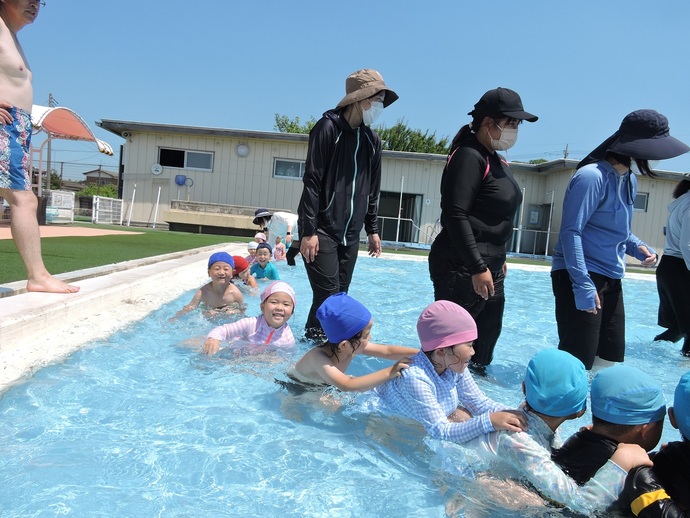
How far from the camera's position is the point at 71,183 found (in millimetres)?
77875

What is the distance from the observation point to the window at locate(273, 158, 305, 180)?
75.3ft

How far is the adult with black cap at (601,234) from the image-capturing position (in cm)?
329

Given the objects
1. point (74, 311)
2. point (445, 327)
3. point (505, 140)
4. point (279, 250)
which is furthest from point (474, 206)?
point (279, 250)

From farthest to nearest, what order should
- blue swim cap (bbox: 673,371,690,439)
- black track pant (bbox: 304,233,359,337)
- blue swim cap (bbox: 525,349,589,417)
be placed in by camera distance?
black track pant (bbox: 304,233,359,337) < blue swim cap (bbox: 525,349,589,417) < blue swim cap (bbox: 673,371,690,439)

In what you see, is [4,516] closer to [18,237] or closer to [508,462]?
[508,462]

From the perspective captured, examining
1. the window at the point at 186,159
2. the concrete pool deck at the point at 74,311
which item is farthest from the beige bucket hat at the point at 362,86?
the window at the point at 186,159

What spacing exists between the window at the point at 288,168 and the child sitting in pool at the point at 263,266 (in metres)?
14.2

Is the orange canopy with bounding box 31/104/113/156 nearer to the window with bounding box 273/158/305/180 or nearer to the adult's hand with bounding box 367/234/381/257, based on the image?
the window with bounding box 273/158/305/180

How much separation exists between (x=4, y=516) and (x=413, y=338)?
169 inches

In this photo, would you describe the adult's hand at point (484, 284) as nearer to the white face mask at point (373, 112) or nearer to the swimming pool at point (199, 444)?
the swimming pool at point (199, 444)

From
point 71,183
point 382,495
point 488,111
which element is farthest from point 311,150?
point 71,183

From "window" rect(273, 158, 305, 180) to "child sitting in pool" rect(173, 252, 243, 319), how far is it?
17.3 metres

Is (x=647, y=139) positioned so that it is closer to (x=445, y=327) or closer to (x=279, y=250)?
(x=445, y=327)

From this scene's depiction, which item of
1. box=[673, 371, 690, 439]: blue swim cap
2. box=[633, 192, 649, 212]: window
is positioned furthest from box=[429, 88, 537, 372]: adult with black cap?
box=[633, 192, 649, 212]: window
